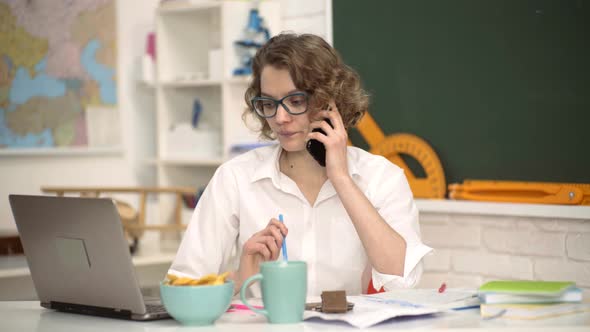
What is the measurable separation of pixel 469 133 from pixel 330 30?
0.68 metres

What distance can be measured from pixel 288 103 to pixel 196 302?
2.30ft

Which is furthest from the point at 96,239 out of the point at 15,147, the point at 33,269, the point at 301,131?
the point at 15,147

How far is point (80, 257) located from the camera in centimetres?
136

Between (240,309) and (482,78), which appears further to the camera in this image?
(482,78)

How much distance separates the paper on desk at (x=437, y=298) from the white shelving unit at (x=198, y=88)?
1970 mm

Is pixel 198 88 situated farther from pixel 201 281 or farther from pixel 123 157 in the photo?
pixel 201 281

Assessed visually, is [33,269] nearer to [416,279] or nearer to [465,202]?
[416,279]

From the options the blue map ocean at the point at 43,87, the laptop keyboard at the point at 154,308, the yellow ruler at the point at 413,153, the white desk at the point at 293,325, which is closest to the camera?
the white desk at the point at 293,325

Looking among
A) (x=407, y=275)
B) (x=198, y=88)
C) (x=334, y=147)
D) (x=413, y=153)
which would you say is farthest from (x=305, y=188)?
(x=198, y=88)

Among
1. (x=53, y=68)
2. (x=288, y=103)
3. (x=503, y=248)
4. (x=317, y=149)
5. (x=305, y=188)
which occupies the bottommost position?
(x=503, y=248)

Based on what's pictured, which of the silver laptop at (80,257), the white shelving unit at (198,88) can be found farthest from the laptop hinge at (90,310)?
the white shelving unit at (198,88)

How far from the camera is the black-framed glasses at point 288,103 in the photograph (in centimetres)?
178

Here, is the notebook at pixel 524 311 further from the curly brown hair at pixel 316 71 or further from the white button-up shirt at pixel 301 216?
the curly brown hair at pixel 316 71

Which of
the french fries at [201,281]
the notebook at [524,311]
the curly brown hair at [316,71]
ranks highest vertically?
the curly brown hair at [316,71]
